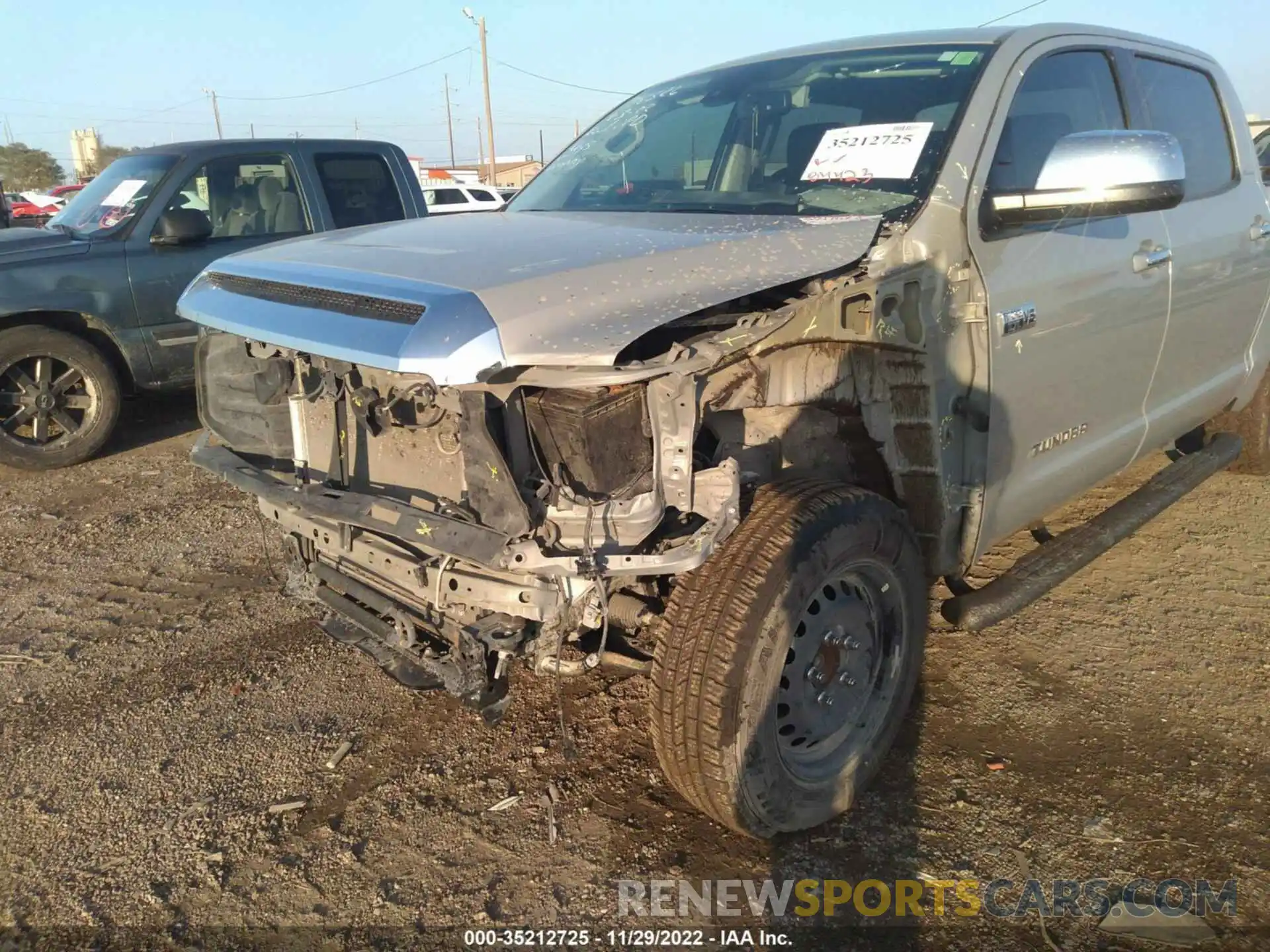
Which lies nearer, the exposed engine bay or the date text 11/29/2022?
the exposed engine bay

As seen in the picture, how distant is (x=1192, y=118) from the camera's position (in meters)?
3.80

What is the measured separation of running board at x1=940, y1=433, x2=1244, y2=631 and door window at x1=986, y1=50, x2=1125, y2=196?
128 cm

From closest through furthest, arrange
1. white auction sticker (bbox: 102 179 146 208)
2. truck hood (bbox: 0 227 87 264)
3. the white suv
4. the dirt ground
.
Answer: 1. the dirt ground
2. truck hood (bbox: 0 227 87 264)
3. white auction sticker (bbox: 102 179 146 208)
4. the white suv

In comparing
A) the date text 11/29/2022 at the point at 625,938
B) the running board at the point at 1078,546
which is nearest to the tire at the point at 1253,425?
the running board at the point at 1078,546

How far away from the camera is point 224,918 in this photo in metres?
2.26

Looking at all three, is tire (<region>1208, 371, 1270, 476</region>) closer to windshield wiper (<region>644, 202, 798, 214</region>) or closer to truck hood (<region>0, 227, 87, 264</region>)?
windshield wiper (<region>644, 202, 798, 214</region>)

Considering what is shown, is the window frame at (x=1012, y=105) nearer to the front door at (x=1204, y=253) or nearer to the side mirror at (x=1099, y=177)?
the side mirror at (x=1099, y=177)

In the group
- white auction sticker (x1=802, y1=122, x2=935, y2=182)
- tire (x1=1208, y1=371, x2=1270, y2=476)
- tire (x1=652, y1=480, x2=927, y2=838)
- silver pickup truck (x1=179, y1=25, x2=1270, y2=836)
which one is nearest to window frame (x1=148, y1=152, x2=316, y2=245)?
silver pickup truck (x1=179, y1=25, x2=1270, y2=836)

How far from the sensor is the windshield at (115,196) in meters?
5.90

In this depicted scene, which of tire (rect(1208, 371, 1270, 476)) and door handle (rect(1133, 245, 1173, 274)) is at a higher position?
door handle (rect(1133, 245, 1173, 274))

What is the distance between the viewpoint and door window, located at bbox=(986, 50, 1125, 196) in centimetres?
283

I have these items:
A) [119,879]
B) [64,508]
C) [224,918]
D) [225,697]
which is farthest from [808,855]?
[64,508]

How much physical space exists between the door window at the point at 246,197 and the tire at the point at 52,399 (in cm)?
118

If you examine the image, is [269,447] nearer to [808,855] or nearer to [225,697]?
[225,697]
